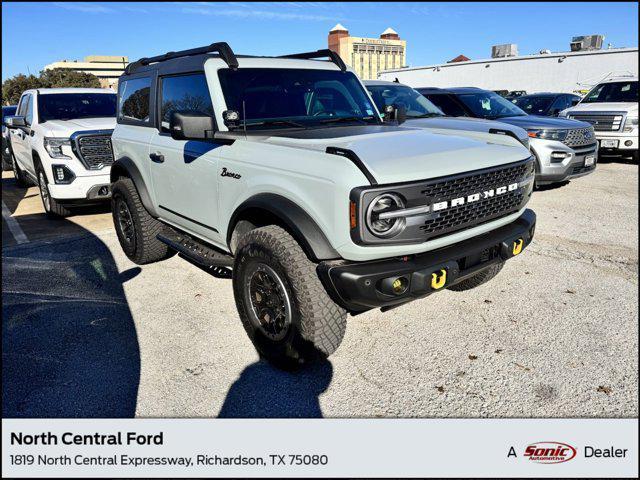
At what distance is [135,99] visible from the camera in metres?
4.96

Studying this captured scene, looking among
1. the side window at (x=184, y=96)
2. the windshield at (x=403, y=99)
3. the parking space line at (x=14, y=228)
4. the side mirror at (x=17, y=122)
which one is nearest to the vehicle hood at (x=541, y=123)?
the windshield at (x=403, y=99)

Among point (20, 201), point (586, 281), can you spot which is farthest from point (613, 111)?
point (20, 201)

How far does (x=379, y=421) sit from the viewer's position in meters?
2.60

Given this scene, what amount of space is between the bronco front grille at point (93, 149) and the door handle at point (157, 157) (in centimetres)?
273

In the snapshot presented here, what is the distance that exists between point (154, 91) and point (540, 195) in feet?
21.5

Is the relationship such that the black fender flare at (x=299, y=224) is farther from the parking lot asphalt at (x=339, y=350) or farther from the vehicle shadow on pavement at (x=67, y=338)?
the vehicle shadow on pavement at (x=67, y=338)

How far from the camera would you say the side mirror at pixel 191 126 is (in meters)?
3.22

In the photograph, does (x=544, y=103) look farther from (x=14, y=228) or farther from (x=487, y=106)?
(x=14, y=228)

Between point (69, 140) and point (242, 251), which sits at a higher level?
point (69, 140)

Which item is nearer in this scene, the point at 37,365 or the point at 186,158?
the point at 37,365

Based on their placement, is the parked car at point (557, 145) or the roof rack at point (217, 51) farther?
the parked car at point (557, 145)

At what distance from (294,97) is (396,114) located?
1.21m

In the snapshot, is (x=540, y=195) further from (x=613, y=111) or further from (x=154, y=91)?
(x=154, y=91)

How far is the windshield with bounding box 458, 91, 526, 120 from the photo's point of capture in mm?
8641
